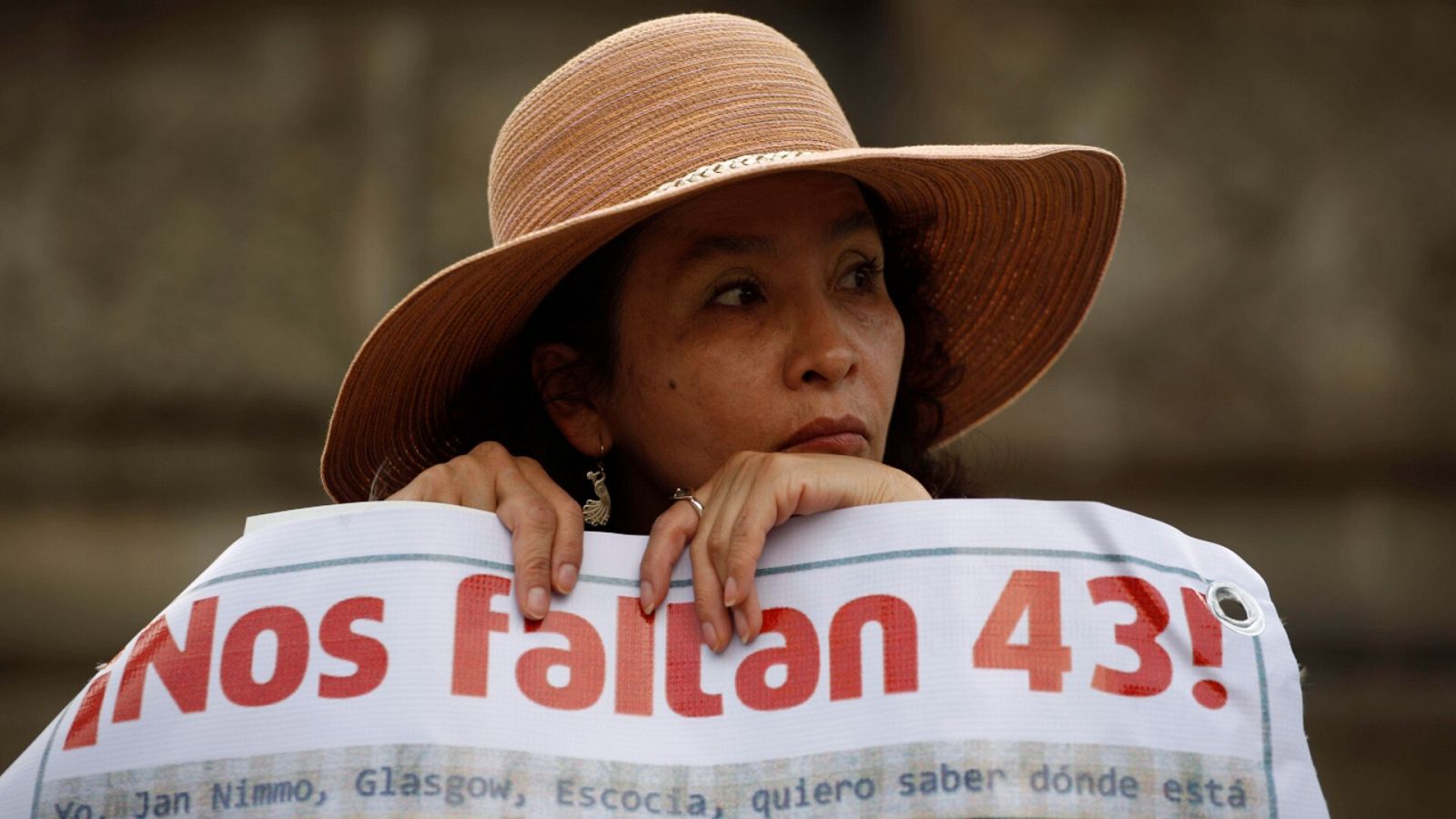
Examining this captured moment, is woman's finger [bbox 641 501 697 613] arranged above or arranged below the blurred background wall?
below

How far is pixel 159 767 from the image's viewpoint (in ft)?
4.23

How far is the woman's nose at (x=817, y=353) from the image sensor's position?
1.73 metres

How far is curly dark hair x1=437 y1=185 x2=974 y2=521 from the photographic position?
1920 mm

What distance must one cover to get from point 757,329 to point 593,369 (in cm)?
28

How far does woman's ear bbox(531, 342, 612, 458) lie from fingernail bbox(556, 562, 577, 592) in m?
0.58

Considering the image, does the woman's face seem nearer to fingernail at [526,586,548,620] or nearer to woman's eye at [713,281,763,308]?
woman's eye at [713,281,763,308]

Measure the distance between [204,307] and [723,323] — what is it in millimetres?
2306

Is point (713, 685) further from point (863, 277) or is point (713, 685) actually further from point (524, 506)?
point (863, 277)

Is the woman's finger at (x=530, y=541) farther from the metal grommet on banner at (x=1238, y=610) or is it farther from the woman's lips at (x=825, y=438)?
the metal grommet on banner at (x=1238, y=610)

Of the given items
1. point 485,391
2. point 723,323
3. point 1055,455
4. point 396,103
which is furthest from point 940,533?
point 396,103

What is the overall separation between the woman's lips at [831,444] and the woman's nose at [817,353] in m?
0.06

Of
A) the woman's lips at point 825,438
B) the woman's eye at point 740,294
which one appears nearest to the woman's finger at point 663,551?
the woman's lips at point 825,438

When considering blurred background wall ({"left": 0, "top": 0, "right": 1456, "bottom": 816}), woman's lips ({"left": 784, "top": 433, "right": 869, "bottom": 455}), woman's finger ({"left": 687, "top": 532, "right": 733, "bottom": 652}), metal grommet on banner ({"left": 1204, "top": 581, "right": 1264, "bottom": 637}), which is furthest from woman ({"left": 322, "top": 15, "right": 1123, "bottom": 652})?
blurred background wall ({"left": 0, "top": 0, "right": 1456, "bottom": 816})

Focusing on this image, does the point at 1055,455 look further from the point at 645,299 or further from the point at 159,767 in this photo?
the point at 159,767
